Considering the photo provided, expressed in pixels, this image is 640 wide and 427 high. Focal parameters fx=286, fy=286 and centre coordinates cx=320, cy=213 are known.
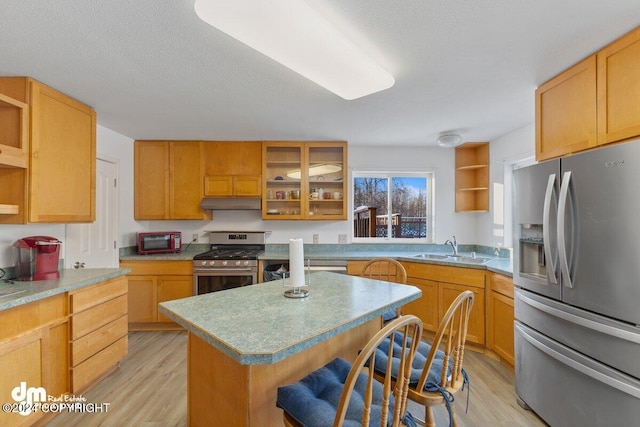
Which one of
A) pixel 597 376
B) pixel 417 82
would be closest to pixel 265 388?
pixel 597 376

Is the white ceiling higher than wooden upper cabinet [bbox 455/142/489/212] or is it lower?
higher

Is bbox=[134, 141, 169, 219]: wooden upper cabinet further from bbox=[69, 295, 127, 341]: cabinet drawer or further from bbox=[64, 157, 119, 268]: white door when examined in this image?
bbox=[69, 295, 127, 341]: cabinet drawer

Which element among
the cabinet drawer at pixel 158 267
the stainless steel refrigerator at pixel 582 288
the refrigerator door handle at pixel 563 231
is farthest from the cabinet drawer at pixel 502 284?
the cabinet drawer at pixel 158 267

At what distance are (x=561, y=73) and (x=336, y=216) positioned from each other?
2.52 metres

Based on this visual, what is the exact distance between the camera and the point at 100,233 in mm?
3102

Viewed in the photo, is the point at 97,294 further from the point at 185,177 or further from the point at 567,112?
the point at 567,112

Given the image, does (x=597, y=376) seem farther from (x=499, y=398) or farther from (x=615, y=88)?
(x=615, y=88)

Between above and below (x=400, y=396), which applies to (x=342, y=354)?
below

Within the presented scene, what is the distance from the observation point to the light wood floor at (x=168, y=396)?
1887 millimetres

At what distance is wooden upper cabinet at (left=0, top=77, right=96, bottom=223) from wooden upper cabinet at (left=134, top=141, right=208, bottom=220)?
1070 mm

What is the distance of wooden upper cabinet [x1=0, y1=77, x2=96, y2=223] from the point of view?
2.02 meters

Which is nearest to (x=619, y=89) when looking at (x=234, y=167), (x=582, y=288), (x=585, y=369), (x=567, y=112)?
(x=567, y=112)

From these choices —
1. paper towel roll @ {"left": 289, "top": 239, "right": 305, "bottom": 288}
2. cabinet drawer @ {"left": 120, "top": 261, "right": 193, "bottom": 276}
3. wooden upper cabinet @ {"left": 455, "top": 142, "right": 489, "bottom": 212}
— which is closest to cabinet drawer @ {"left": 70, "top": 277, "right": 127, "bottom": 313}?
cabinet drawer @ {"left": 120, "top": 261, "right": 193, "bottom": 276}

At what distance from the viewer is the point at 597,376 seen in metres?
1.47
